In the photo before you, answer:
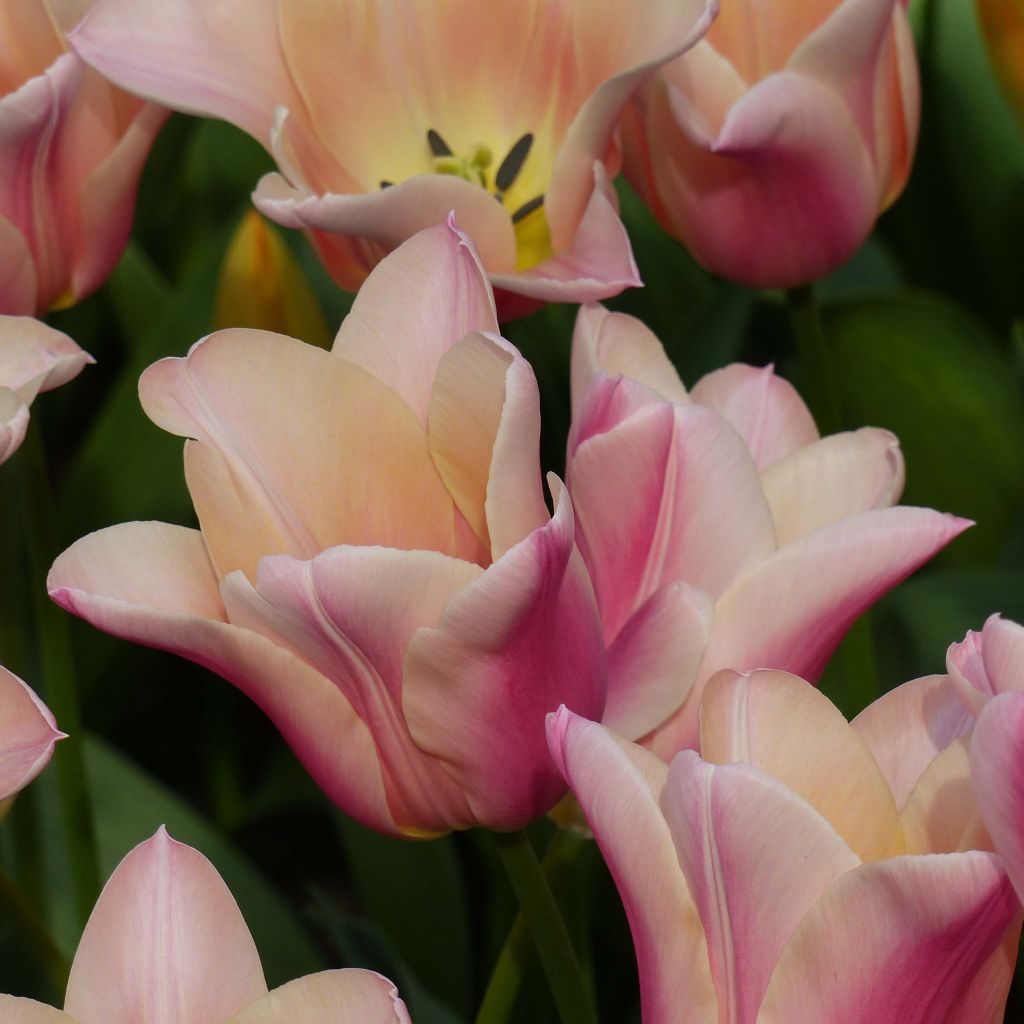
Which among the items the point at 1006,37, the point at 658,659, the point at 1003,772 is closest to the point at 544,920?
the point at 658,659

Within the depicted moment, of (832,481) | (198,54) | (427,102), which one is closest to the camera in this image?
(832,481)

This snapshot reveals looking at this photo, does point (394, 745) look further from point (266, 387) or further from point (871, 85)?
point (871, 85)

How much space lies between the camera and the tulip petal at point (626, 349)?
0.63 m

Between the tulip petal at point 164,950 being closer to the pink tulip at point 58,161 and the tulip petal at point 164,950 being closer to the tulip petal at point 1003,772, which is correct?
the tulip petal at point 1003,772

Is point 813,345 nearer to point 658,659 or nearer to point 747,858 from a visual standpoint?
point 658,659

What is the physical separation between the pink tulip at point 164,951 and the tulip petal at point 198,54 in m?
0.35

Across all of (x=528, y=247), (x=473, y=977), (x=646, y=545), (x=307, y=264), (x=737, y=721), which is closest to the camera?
(x=737, y=721)

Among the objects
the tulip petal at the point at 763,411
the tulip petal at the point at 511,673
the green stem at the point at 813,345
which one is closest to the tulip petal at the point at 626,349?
the tulip petal at the point at 763,411

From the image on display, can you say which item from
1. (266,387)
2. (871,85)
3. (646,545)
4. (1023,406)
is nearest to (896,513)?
(646,545)

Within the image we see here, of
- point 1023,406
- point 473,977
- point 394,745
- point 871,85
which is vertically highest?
point 871,85

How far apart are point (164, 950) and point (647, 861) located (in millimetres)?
141

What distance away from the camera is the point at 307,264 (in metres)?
1.19

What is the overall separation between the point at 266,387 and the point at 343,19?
0.29 m

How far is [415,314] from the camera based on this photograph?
57cm
